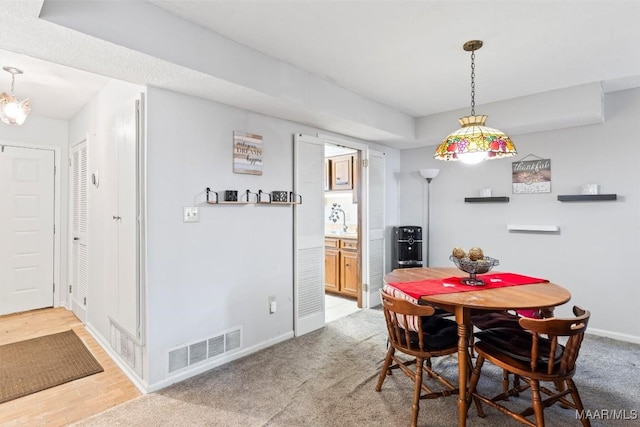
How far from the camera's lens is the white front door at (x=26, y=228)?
4.05 meters

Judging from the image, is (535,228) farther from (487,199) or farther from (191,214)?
(191,214)

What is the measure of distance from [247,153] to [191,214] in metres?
0.75

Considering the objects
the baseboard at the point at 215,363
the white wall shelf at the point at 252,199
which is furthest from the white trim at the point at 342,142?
the baseboard at the point at 215,363

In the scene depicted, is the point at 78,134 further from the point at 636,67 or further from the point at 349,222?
the point at 636,67

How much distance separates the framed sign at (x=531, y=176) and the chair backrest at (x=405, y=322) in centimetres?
274

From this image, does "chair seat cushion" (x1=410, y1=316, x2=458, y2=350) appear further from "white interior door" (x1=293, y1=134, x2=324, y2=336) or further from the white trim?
the white trim

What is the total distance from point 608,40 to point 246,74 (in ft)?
8.67

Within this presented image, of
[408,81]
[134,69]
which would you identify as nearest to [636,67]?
[408,81]

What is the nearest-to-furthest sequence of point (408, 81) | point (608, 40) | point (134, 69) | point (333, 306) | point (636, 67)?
point (134, 69) < point (608, 40) < point (636, 67) < point (408, 81) < point (333, 306)

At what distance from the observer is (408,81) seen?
127 inches

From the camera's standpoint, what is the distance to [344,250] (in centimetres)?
495

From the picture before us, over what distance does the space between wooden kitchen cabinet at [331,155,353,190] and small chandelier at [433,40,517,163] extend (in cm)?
255

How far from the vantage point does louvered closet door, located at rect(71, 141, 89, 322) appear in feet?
12.2

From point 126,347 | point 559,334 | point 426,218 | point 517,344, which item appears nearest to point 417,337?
point 517,344
